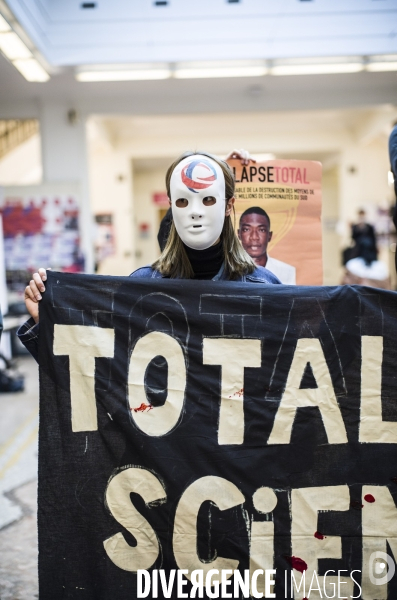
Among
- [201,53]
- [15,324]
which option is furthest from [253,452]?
[201,53]

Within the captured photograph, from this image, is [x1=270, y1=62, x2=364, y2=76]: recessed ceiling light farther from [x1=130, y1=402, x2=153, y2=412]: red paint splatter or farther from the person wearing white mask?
[x1=130, y1=402, x2=153, y2=412]: red paint splatter

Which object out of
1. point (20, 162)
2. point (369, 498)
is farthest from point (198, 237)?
point (20, 162)

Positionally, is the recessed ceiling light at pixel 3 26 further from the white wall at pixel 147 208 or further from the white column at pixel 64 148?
the white wall at pixel 147 208

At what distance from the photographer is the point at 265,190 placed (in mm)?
2625

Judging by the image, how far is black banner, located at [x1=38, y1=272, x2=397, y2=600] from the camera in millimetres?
1724

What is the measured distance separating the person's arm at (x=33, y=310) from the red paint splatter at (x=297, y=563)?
1045mm

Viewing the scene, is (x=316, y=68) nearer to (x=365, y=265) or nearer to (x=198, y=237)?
(x=365, y=265)

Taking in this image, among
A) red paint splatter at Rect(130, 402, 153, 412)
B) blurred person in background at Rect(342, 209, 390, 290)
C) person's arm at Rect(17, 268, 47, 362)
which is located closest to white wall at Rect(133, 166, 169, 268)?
blurred person in background at Rect(342, 209, 390, 290)

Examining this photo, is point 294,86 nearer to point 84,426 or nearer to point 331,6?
point 331,6

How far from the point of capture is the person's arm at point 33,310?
5.94 feet

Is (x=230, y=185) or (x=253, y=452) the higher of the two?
(x=230, y=185)


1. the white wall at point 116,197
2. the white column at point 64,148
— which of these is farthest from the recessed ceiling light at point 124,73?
the white wall at point 116,197

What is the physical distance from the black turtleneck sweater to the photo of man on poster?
740 millimetres

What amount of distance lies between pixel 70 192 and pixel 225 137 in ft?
15.3
